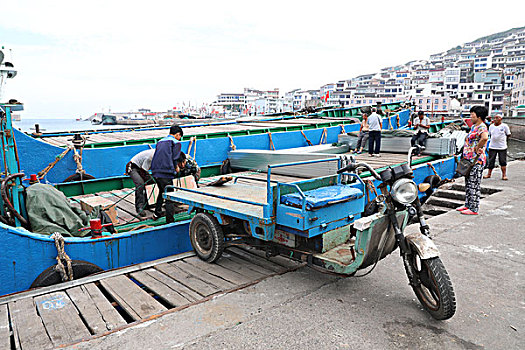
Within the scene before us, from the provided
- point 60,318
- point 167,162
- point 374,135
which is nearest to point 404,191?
point 60,318

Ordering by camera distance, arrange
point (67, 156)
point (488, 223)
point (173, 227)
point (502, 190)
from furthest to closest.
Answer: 1. point (502, 190)
2. point (67, 156)
3. point (488, 223)
4. point (173, 227)

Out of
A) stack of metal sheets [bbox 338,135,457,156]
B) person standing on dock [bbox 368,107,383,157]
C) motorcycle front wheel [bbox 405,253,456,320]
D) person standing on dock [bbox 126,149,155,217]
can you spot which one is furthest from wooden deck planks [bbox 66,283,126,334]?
stack of metal sheets [bbox 338,135,457,156]

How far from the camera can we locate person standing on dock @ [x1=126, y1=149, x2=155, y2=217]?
6188 mm

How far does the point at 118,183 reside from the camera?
7.92 metres

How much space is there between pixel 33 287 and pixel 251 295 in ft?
8.58

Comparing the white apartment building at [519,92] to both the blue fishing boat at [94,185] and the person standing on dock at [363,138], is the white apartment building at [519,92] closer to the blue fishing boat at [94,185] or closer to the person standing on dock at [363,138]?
the blue fishing boat at [94,185]

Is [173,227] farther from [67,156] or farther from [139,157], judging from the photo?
[67,156]

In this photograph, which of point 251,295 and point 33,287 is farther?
point 33,287

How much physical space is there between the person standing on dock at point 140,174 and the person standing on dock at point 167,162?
49 centimetres

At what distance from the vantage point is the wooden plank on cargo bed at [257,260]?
449 centimetres

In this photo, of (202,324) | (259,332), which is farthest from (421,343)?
(202,324)

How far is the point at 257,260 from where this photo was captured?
477 cm

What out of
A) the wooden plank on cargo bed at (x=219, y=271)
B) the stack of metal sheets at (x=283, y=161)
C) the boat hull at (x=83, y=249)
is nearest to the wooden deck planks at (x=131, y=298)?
the boat hull at (x=83, y=249)

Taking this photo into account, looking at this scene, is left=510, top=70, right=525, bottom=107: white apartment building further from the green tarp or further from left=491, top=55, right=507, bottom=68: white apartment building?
the green tarp
